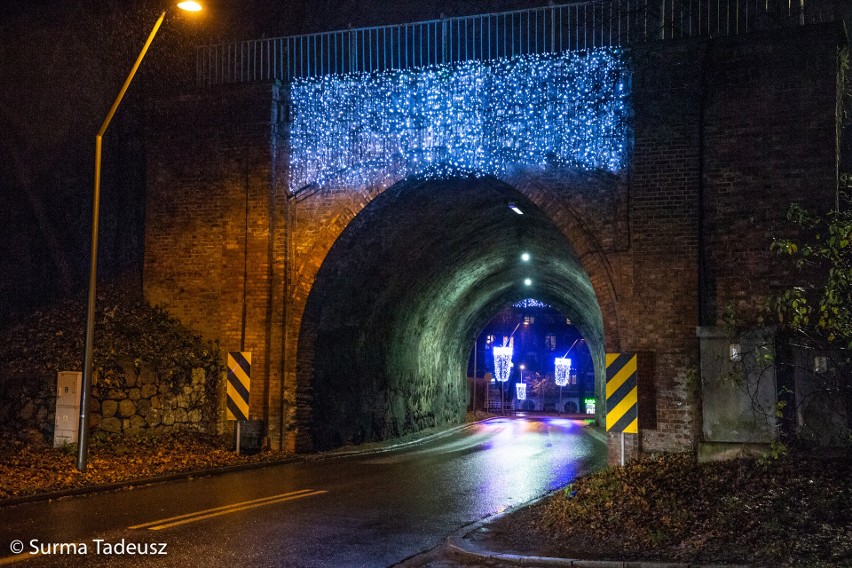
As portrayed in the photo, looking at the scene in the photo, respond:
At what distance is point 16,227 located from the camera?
1920 centimetres

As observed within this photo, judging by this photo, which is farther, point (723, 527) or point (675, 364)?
point (675, 364)

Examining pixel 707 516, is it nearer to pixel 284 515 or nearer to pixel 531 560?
pixel 531 560

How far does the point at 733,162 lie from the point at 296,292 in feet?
29.9

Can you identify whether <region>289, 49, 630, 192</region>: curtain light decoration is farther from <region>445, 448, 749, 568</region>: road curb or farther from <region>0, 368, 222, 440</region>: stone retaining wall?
<region>445, 448, 749, 568</region>: road curb

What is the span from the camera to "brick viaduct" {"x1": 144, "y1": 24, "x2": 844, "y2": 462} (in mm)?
14688

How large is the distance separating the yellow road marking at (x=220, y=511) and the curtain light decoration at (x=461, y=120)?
7.40m

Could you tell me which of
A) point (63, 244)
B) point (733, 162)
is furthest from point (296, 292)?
point (733, 162)

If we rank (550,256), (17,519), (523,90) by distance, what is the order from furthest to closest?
(550,256) < (523,90) < (17,519)

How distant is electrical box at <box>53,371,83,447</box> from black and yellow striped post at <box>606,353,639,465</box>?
361 inches

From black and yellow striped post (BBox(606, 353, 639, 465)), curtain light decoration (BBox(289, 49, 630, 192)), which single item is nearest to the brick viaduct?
curtain light decoration (BBox(289, 49, 630, 192))

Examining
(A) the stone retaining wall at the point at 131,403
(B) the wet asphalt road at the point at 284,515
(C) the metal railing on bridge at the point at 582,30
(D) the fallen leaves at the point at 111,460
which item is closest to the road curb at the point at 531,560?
(B) the wet asphalt road at the point at 284,515

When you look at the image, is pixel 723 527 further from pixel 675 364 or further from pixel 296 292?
pixel 296 292

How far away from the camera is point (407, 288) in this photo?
2306 cm

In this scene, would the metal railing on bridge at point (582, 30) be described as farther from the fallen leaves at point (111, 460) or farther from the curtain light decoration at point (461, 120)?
the fallen leaves at point (111, 460)
